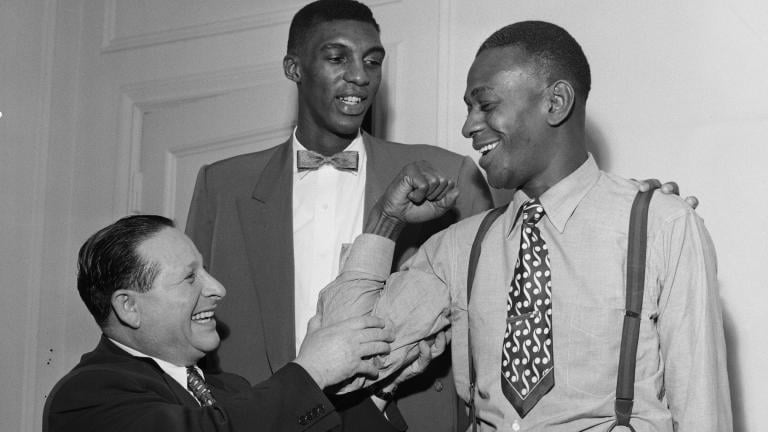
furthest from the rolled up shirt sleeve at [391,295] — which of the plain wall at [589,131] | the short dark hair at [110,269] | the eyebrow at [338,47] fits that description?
the plain wall at [589,131]

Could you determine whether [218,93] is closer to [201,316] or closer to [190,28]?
[190,28]

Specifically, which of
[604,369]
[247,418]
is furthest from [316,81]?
[604,369]

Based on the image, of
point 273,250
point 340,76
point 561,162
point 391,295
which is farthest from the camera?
point 340,76

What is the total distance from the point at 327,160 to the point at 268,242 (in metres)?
0.29

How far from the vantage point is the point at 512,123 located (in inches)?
102

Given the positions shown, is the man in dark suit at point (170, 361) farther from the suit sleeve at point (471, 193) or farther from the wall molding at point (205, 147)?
the wall molding at point (205, 147)

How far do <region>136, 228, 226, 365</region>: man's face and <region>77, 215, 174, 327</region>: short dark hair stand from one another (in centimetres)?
2

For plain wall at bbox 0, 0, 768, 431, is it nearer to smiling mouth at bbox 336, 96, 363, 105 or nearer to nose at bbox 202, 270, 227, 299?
smiling mouth at bbox 336, 96, 363, 105

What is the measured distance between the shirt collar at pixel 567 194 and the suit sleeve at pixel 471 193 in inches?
22.6

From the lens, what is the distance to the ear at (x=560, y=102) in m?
2.59

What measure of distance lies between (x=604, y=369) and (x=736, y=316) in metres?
1.14

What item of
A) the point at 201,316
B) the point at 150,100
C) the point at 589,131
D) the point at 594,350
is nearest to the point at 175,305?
the point at 201,316

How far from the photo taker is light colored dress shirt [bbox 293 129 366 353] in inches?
125

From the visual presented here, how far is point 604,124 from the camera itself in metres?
3.63
